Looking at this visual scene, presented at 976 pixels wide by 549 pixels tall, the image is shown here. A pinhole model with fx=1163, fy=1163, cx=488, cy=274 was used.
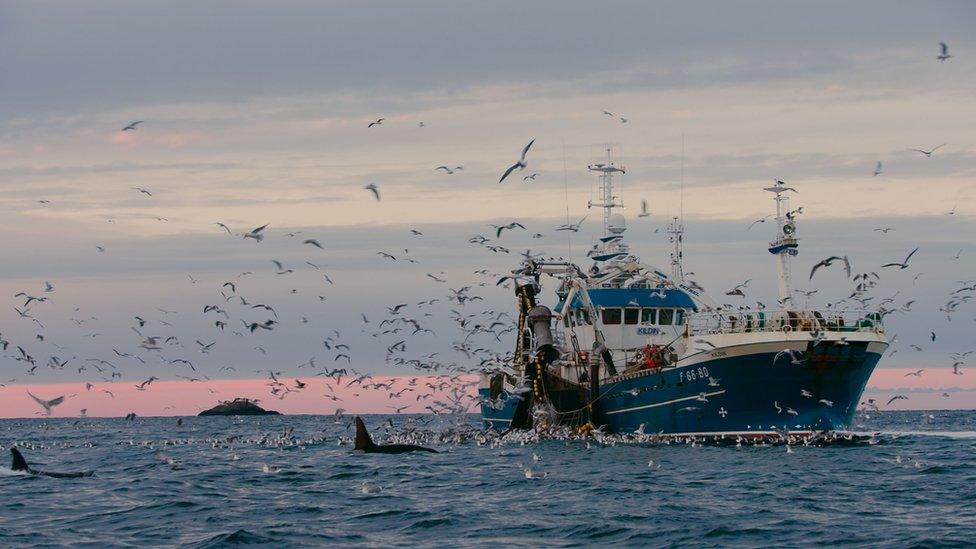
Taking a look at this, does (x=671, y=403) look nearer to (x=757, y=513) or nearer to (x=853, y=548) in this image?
(x=757, y=513)

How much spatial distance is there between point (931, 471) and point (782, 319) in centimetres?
1335

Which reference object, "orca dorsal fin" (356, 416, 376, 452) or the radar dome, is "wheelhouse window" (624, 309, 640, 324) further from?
"orca dorsal fin" (356, 416, 376, 452)

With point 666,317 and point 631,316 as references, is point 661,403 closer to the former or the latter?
point 631,316

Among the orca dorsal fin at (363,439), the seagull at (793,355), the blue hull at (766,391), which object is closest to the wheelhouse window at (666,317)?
the blue hull at (766,391)

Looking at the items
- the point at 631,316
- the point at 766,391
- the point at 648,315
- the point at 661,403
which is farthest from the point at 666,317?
the point at 766,391

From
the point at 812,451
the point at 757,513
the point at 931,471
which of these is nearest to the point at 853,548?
the point at 757,513

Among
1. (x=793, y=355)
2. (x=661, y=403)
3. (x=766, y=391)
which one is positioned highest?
(x=793, y=355)

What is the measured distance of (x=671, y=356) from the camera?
5350 centimetres

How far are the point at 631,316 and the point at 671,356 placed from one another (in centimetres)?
772

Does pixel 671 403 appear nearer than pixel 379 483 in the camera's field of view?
No

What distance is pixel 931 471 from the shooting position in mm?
35344

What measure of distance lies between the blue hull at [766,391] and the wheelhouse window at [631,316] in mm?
10062

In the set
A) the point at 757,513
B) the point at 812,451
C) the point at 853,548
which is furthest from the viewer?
the point at 812,451

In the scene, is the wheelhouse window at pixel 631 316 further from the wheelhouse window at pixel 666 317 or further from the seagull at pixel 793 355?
the seagull at pixel 793 355
